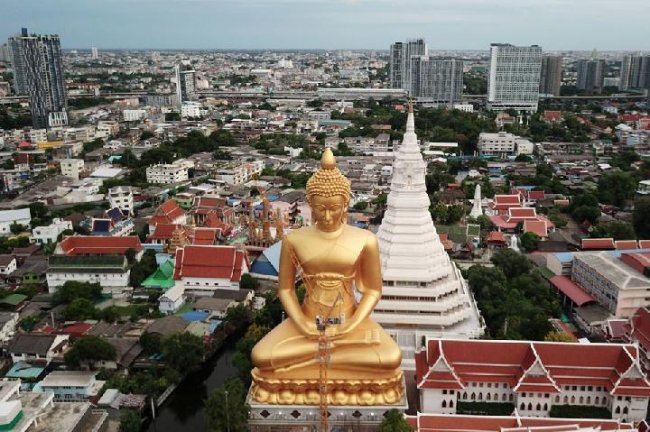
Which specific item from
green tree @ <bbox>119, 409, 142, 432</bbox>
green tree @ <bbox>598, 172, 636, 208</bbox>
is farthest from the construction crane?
green tree @ <bbox>598, 172, 636, 208</bbox>

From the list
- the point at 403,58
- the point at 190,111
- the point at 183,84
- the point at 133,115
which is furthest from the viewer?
the point at 403,58

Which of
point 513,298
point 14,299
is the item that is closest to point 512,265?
point 513,298

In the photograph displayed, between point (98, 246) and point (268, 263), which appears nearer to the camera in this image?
point (268, 263)

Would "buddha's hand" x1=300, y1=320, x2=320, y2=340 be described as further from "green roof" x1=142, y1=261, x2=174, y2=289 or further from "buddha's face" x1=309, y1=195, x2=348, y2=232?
"green roof" x1=142, y1=261, x2=174, y2=289

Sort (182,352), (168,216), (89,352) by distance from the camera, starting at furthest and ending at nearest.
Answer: (168,216)
(182,352)
(89,352)

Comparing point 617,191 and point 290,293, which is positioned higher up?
point 290,293

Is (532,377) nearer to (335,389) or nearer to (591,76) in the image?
(335,389)

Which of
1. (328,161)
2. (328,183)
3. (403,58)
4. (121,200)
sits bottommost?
(121,200)
